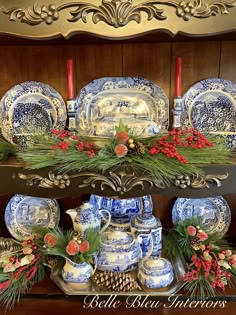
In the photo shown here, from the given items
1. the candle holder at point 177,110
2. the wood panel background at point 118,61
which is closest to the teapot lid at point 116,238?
the candle holder at point 177,110

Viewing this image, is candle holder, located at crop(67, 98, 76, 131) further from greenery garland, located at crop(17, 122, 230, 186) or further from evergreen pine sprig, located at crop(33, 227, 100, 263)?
evergreen pine sprig, located at crop(33, 227, 100, 263)

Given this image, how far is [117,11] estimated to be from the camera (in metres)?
0.69

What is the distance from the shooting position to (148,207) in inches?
38.7

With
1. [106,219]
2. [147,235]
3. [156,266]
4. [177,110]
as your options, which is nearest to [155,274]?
[156,266]

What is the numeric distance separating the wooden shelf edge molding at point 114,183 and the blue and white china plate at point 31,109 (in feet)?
0.81

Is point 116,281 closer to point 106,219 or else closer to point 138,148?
point 106,219

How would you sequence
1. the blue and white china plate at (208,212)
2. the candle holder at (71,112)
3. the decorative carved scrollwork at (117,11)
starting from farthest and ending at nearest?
the blue and white china plate at (208,212) → the candle holder at (71,112) → the decorative carved scrollwork at (117,11)

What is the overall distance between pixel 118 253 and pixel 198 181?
32 centimetres

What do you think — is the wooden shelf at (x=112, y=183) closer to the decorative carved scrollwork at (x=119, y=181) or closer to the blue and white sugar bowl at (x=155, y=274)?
the decorative carved scrollwork at (x=119, y=181)

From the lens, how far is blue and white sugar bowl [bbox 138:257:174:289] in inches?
31.8

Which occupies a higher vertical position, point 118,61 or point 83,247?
point 118,61

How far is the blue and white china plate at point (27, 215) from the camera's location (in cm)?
104

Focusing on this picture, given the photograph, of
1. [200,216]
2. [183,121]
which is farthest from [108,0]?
[200,216]

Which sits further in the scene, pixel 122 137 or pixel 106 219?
pixel 106 219
